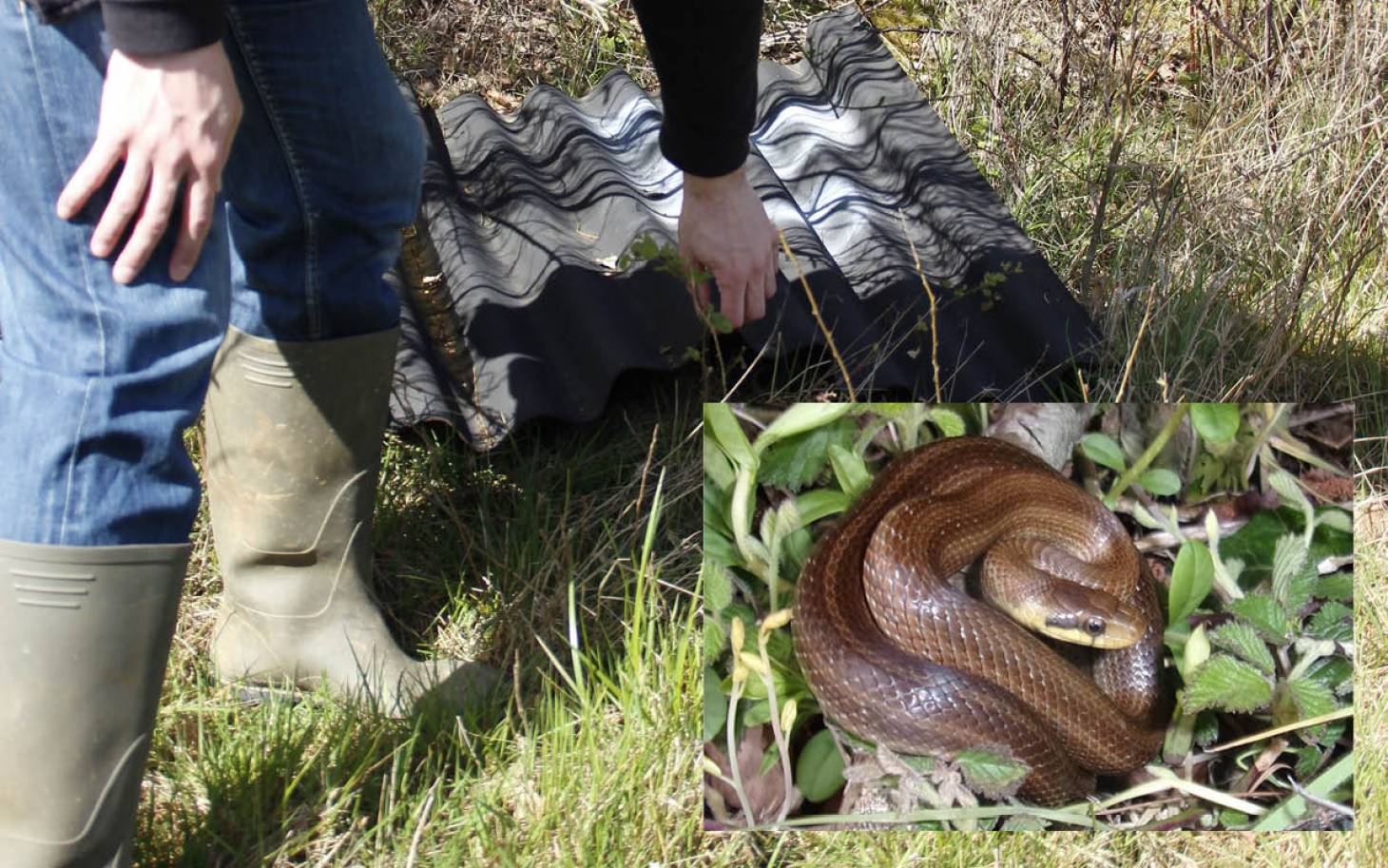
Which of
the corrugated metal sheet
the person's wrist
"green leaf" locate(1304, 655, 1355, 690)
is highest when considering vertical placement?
the person's wrist

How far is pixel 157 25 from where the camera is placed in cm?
134

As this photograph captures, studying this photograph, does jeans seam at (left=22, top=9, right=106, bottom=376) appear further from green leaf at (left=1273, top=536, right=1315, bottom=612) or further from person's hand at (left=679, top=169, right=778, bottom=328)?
green leaf at (left=1273, top=536, right=1315, bottom=612)

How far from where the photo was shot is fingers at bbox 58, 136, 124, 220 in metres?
1.40

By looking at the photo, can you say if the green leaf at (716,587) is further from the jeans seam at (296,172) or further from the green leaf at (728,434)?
the jeans seam at (296,172)

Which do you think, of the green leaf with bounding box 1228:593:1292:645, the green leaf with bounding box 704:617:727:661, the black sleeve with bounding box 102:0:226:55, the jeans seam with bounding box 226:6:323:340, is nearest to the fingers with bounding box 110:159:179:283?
the black sleeve with bounding box 102:0:226:55

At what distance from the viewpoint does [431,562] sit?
8.17 feet

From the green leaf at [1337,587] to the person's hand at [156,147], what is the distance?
1.34 m

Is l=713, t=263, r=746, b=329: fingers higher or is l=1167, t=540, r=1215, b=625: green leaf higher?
l=1167, t=540, r=1215, b=625: green leaf

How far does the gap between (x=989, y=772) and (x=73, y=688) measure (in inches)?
42.0

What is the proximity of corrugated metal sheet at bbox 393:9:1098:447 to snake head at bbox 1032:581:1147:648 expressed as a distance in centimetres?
120

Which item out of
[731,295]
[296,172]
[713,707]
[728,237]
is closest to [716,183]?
[728,237]

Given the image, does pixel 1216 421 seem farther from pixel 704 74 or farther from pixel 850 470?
pixel 704 74

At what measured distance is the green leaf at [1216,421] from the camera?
1.49 metres

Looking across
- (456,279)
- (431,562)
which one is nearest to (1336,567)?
(431,562)
